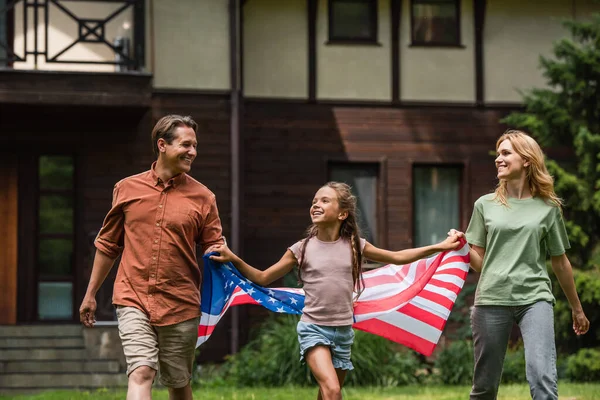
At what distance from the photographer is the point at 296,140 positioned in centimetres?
1800

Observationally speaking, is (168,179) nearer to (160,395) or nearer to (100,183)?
(160,395)

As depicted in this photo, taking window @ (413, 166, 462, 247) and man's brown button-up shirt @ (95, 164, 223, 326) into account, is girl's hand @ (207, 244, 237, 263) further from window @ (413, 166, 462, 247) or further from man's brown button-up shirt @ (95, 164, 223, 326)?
window @ (413, 166, 462, 247)

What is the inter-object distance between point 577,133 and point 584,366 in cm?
328

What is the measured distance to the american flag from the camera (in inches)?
Answer: 325

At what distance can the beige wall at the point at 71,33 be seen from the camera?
16672 mm

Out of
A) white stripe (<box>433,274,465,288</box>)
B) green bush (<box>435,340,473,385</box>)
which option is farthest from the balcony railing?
white stripe (<box>433,274,465,288</box>)

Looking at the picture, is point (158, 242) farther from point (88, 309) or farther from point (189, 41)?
point (189, 41)

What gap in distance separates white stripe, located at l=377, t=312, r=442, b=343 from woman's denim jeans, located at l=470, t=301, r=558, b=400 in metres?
1.13

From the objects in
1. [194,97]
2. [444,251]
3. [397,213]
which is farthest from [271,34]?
[444,251]

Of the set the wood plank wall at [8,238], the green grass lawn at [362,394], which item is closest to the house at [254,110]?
the wood plank wall at [8,238]

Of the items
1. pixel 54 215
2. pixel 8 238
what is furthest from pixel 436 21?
pixel 8 238

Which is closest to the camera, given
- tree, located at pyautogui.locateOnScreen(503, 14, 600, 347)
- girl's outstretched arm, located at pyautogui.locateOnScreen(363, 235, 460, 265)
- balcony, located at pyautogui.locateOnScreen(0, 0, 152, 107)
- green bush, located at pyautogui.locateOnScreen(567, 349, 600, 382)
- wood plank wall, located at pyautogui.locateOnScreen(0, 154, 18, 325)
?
girl's outstretched arm, located at pyautogui.locateOnScreen(363, 235, 460, 265)

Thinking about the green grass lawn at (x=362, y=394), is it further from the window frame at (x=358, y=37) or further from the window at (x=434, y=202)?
the window frame at (x=358, y=37)

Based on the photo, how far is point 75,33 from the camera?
1684 cm
